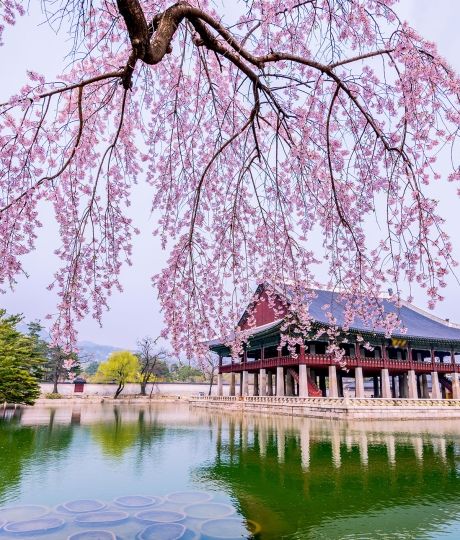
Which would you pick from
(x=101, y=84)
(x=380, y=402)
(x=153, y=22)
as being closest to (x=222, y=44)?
(x=153, y=22)

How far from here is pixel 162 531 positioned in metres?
6.34

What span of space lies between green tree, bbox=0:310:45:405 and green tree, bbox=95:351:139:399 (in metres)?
26.2

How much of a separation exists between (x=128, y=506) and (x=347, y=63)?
7387 mm

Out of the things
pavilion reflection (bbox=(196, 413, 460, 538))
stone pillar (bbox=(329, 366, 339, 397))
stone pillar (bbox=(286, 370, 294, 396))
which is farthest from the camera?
stone pillar (bbox=(286, 370, 294, 396))

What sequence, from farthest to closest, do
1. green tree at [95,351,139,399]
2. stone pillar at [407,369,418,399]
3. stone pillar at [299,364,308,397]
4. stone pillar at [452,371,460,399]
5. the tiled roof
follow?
1. green tree at [95,351,139,399]
2. stone pillar at [452,371,460,399]
3. stone pillar at [407,369,418,399]
4. the tiled roof
5. stone pillar at [299,364,308,397]

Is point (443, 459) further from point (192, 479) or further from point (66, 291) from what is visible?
point (66, 291)

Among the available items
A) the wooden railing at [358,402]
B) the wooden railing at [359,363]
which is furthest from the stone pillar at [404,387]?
the wooden railing at [358,402]

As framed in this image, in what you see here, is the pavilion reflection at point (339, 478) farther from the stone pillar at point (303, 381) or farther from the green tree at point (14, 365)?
the green tree at point (14, 365)

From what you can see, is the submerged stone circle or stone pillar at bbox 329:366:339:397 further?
stone pillar at bbox 329:366:339:397

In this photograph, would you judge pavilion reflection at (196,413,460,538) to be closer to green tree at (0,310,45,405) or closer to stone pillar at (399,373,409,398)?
green tree at (0,310,45,405)

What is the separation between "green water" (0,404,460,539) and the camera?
699 centimetres

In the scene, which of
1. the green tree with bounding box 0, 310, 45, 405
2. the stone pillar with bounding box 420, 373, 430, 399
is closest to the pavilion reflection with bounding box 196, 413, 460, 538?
the green tree with bounding box 0, 310, 45, 405

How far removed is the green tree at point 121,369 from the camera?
2092 inches

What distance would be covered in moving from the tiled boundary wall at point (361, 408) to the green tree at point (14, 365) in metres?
13.4
